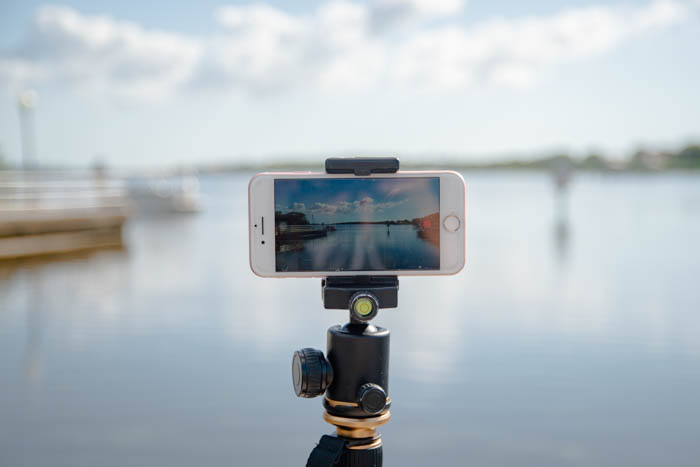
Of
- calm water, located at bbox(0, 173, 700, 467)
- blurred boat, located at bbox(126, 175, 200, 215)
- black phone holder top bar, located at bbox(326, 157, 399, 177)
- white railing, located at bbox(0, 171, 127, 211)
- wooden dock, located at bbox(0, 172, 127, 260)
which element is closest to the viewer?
black phone holder top bar, located at bbox(326, 157, 399, 177)

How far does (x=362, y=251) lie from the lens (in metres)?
2.19

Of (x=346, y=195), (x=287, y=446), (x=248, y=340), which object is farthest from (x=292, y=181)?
(x=248, y=340)

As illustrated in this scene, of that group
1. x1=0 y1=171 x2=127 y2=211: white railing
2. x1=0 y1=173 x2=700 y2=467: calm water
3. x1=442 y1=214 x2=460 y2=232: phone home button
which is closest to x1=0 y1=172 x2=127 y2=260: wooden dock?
x1=0 y1=171 x2=127 y2=211: white railing

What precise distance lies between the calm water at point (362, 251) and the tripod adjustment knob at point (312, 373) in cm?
29

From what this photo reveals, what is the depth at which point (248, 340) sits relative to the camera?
6.91 m

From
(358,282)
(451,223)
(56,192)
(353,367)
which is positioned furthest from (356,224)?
(56,192)

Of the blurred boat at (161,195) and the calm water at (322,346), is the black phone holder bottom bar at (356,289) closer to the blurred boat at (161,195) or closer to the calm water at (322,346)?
the calm water at (322,346)

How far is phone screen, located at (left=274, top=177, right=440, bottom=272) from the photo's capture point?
85.9 inches

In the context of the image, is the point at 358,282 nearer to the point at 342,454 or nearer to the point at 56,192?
the point at 342,454

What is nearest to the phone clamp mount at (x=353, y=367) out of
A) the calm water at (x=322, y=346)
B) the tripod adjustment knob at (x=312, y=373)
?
the tripod adjustment knob at (x=312, y=373)

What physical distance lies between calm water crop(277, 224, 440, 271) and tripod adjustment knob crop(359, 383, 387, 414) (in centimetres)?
36

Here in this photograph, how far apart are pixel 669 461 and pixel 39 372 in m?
4.57

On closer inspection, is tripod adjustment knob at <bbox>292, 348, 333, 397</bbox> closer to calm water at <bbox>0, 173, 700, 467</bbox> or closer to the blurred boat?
calm water at <bbox>0, 173, 700, 467</bbox>

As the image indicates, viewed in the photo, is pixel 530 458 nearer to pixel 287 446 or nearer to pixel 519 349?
pixel 287 446
